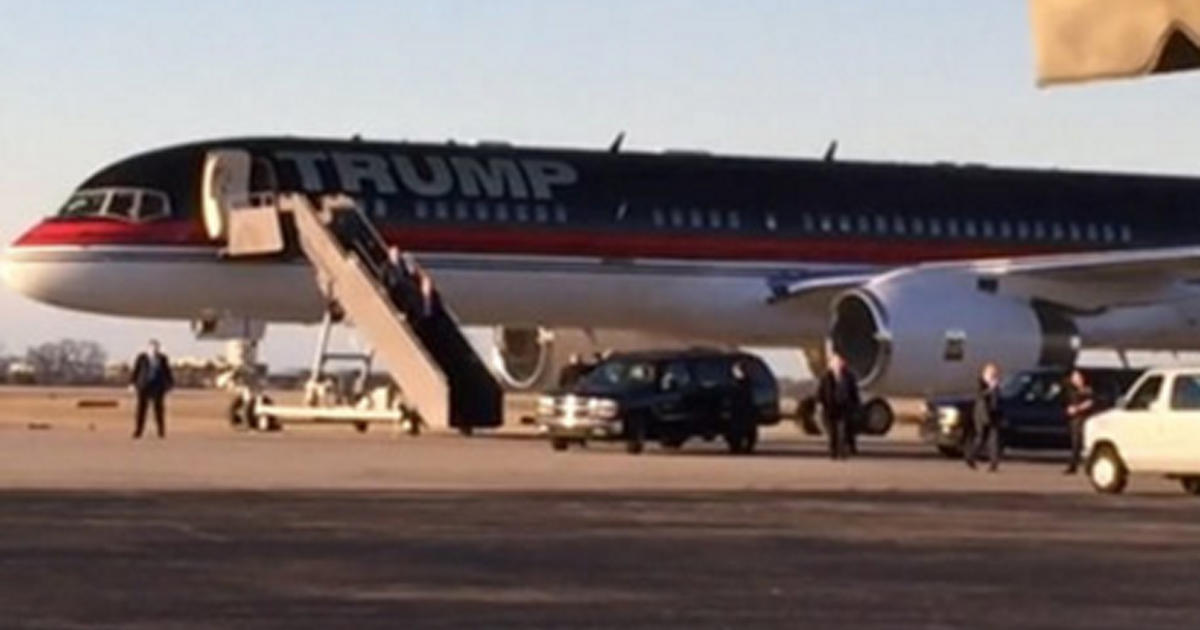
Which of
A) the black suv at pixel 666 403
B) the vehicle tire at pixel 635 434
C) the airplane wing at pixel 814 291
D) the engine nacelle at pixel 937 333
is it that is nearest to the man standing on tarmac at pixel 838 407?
the black suv at pixel 666 403

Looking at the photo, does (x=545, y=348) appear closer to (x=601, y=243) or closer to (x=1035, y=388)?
(x=601, y=243)

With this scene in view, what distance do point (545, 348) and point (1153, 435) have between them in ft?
58.5

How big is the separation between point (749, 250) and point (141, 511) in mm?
20565

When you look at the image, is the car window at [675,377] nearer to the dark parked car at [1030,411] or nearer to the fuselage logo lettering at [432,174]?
the dark parked car at [1030,411]

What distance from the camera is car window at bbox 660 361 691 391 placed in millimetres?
33459

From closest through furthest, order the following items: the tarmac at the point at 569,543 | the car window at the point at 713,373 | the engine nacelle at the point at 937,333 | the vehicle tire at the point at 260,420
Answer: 1. the tarmac at the point at 569,543
2. the car window at the point at 713,373
3. the engine nacelle at the point at 937,333
4. the vehicle tire at the point at 260,420

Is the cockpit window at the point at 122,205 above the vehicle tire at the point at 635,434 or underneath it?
above

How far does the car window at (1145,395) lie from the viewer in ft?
83.4

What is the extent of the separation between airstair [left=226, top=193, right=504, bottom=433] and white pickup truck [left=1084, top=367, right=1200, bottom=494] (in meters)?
10.7

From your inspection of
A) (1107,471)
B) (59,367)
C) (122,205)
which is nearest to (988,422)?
(1107,471)

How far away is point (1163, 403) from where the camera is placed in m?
→ 25.1

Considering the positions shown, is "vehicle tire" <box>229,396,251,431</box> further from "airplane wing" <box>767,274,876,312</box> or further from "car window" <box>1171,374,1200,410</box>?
"car window" <box>1171,374,1200,410</box>

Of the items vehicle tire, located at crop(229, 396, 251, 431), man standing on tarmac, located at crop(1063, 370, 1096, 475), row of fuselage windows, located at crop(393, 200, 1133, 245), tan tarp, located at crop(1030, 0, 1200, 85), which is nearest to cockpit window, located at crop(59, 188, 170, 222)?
row of fuselage windows, located at crop(393, 200, 1133, 245)

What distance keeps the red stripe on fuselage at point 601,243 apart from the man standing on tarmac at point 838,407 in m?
6.44
